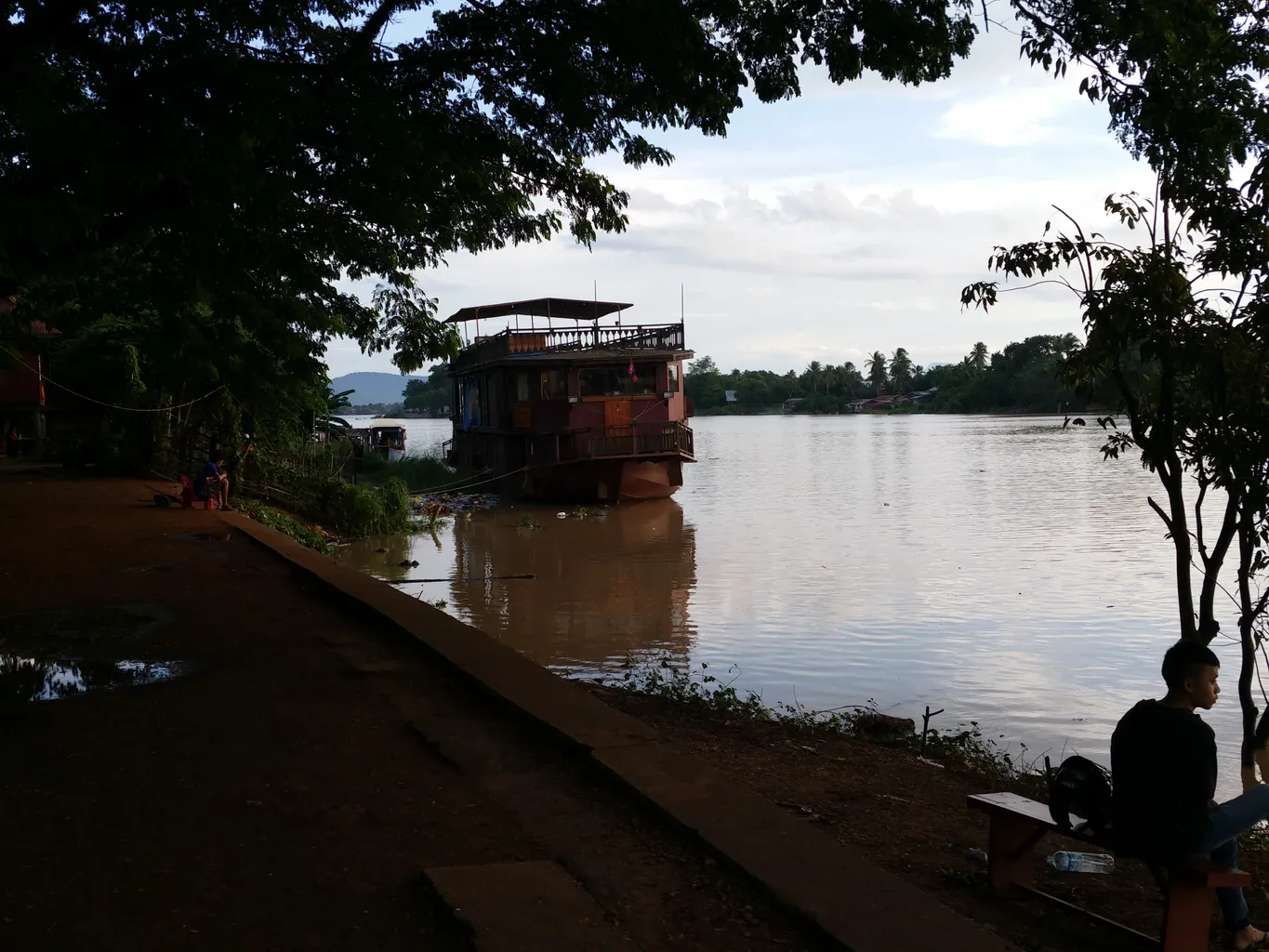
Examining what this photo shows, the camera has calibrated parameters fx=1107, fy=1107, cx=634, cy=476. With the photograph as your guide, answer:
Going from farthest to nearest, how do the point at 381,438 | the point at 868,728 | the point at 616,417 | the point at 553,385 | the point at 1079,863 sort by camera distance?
the point at 381,438, the point at 553,385, the point at 616,417, the point at 868,728, the point at 1079,863

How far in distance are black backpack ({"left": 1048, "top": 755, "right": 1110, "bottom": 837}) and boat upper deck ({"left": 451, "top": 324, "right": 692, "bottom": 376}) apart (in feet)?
98.9

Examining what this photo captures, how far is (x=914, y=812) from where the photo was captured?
5.55 m

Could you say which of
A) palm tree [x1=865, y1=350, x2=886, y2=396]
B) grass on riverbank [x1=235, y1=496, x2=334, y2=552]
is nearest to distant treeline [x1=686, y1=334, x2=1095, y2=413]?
palm tree [x1=865, y1=350, x2=886, y2=396]

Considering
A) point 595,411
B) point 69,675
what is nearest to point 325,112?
point 69,675

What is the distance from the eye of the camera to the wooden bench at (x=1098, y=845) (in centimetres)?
367

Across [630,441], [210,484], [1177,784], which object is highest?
[630,441]

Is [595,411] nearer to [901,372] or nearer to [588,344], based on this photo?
[588,344]

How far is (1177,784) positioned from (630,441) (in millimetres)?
30539

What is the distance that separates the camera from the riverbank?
Answer: 166 inches

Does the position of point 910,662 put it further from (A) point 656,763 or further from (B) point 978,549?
(B) point 978,549

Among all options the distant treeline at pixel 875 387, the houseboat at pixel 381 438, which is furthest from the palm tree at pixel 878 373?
the houseboat at pixel 381 438

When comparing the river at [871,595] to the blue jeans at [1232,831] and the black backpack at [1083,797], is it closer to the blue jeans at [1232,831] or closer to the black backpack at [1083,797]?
the blue jeans at [1232,831]

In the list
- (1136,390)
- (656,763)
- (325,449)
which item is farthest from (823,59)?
(325,449)

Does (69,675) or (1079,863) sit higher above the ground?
(69,675)
